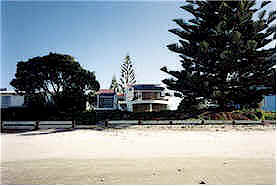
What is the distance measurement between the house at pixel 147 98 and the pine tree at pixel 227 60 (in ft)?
16.3

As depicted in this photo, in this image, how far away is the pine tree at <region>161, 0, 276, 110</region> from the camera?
20.2 meters

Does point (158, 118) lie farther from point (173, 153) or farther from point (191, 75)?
A: point (173, 153)

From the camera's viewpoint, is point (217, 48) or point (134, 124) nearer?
point (134, 124)

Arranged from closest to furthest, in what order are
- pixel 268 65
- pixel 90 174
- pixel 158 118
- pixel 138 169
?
pixel 90 174 → pixel 138 169 → pixel 158 118 → pixel 268 65

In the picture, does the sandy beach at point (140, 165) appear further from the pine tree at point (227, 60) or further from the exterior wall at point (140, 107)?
the exterior wall at point (140, 107)

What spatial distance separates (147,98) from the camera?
26375 millimetres

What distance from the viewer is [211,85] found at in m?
21.2


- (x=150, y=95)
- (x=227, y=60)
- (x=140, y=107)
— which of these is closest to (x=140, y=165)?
(x=227, y=60)

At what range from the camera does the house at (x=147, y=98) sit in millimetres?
25859

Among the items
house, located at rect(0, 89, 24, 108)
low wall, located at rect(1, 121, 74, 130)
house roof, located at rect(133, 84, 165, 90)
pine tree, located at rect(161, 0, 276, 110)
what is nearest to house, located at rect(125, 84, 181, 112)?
house roof, located at rect(133, 84, 165, 90)

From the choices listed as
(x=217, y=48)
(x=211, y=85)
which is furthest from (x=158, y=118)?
(x=217, y=48)

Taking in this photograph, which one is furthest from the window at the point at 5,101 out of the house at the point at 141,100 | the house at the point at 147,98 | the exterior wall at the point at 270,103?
the exterior wall at the point at 270,103

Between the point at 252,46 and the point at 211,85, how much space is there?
5.75m

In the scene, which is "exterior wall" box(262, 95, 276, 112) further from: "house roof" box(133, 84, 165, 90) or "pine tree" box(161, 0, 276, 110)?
"house roof" box(133, 84, 165, 90)
